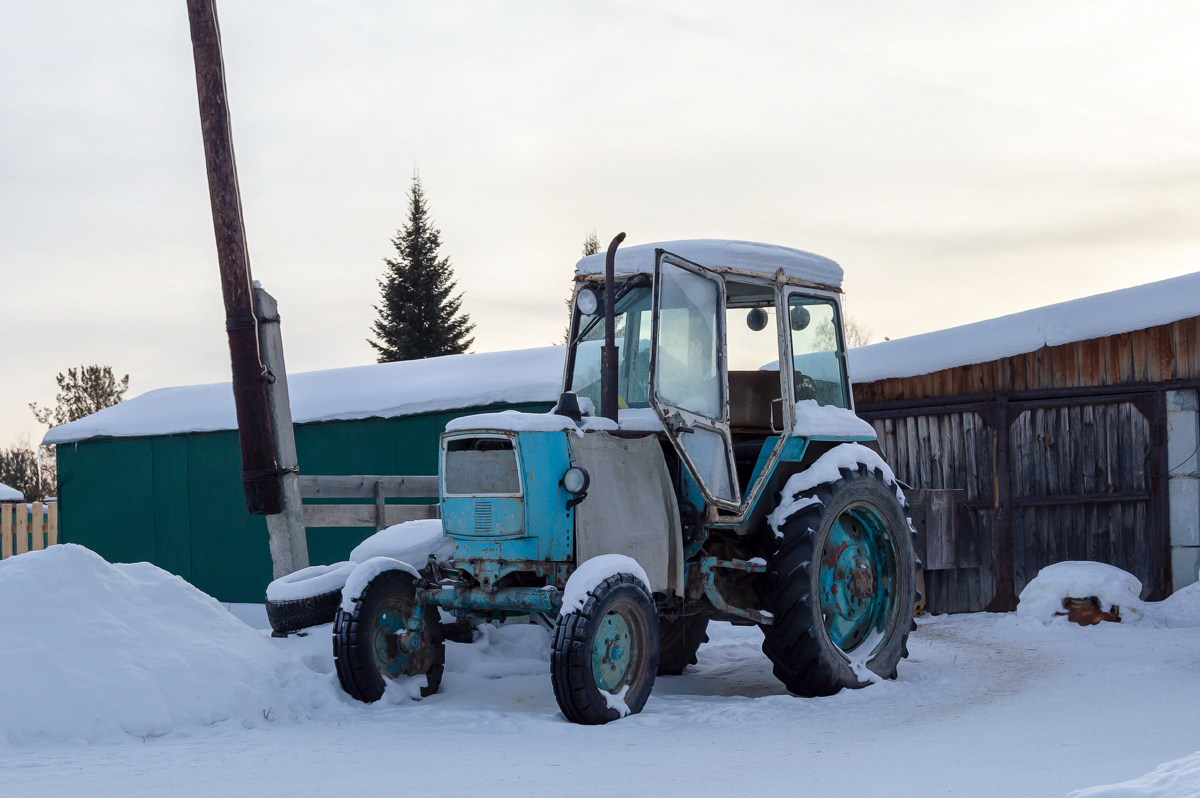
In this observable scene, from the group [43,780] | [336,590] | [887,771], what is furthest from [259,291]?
[887,771]

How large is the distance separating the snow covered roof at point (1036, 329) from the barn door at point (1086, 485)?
2.05 ft

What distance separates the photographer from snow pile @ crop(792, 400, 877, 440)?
269 inches

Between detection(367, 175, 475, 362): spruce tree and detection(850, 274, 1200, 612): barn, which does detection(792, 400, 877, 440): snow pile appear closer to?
detection(850, 274, 1200, 612): barn

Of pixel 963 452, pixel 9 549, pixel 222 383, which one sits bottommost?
pixel 9 549

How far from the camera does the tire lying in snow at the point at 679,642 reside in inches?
295

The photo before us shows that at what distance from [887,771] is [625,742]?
1.20 m

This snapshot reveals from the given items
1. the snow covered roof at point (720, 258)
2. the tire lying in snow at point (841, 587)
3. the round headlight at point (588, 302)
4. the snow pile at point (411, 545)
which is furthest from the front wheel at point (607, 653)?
the snow covered roof at point (720, 258)

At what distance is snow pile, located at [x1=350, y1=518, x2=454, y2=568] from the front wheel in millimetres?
1368

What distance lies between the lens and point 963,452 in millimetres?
11062

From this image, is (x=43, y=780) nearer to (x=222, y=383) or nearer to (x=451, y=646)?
(x=451, y=646)

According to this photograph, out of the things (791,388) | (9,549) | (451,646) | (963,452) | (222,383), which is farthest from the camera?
(9,549)

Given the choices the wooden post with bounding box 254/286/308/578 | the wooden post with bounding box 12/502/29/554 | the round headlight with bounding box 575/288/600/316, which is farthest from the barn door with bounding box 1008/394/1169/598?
the wooden post with bounding box 12/502/29/554

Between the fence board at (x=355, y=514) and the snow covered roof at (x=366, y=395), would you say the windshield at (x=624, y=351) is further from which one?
the snow covered roof at (x=366, y=395)

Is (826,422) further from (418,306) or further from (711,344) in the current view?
(418,306)
